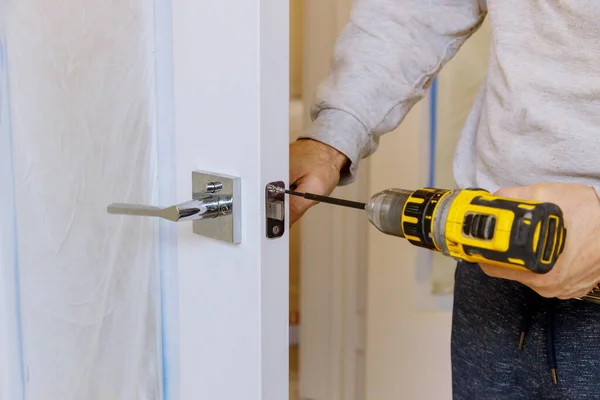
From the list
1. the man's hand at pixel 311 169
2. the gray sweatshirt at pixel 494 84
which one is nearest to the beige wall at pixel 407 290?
the gray sweatshirt at pixel 494 84

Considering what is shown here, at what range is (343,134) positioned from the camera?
697 millimetres

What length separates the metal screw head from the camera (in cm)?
52

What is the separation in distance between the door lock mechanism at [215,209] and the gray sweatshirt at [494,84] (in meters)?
0.20

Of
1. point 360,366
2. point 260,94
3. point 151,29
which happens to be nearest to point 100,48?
point 151,29

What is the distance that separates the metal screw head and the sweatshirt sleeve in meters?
0.19

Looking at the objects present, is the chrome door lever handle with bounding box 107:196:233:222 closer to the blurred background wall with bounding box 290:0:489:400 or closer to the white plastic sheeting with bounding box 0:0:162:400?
the white plastic sheeting with bounding box 0:0:162:400

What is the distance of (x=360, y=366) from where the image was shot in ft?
5.14

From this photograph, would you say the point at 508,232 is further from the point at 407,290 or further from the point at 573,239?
the point at 407,290

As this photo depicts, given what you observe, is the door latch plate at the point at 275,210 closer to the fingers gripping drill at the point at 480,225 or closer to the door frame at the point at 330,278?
the fingers gripping drill at the point at 480,225

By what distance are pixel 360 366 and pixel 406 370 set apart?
19 centimetres

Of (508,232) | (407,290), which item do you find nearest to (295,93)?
(407,290)

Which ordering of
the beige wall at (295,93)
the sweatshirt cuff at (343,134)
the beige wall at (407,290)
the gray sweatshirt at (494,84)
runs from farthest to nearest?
1. the beige wall at (295,93)
2. the beige wall at (407,290)
3. the sweatshirt cuff at (343,134)
4. the gray sweatshirt at (494,84)

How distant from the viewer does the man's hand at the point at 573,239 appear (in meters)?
0.49

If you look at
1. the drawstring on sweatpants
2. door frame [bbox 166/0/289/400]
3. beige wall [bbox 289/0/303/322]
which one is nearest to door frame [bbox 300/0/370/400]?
beige wall [bbox 289/0/303/322]
